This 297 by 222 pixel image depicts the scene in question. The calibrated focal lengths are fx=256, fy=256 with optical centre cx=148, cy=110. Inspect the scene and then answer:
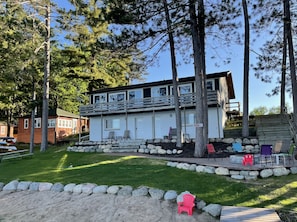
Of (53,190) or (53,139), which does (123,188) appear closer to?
(53,190)

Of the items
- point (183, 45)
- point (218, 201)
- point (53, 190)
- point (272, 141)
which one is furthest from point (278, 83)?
point (53, 190)

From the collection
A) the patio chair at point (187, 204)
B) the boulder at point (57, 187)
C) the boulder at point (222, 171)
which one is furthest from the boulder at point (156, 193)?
the boulder at point (57, 187)

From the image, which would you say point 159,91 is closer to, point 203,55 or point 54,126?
point 203,55

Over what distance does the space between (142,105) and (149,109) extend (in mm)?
849

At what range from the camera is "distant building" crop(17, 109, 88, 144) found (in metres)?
27.0

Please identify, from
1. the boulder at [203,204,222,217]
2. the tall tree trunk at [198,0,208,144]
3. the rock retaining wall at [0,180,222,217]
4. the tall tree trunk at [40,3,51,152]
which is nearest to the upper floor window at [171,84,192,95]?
the tall tree trunk at [198,0,208,144]

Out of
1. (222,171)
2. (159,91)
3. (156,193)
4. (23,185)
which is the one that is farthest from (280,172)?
(159,91)

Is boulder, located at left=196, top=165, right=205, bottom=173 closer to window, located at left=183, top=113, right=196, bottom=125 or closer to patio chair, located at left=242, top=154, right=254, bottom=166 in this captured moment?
patio chair, located at left=242, top=154, right=254, bottom=166

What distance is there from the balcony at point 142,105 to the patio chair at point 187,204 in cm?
1218

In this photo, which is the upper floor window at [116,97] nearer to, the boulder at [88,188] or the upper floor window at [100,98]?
the upper floor window at [100,98]

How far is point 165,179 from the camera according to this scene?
8820 millimetres

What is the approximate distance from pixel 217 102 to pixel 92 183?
37.8ft

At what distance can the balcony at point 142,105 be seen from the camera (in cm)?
1841

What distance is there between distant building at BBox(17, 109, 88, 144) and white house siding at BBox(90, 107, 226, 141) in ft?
15.4
